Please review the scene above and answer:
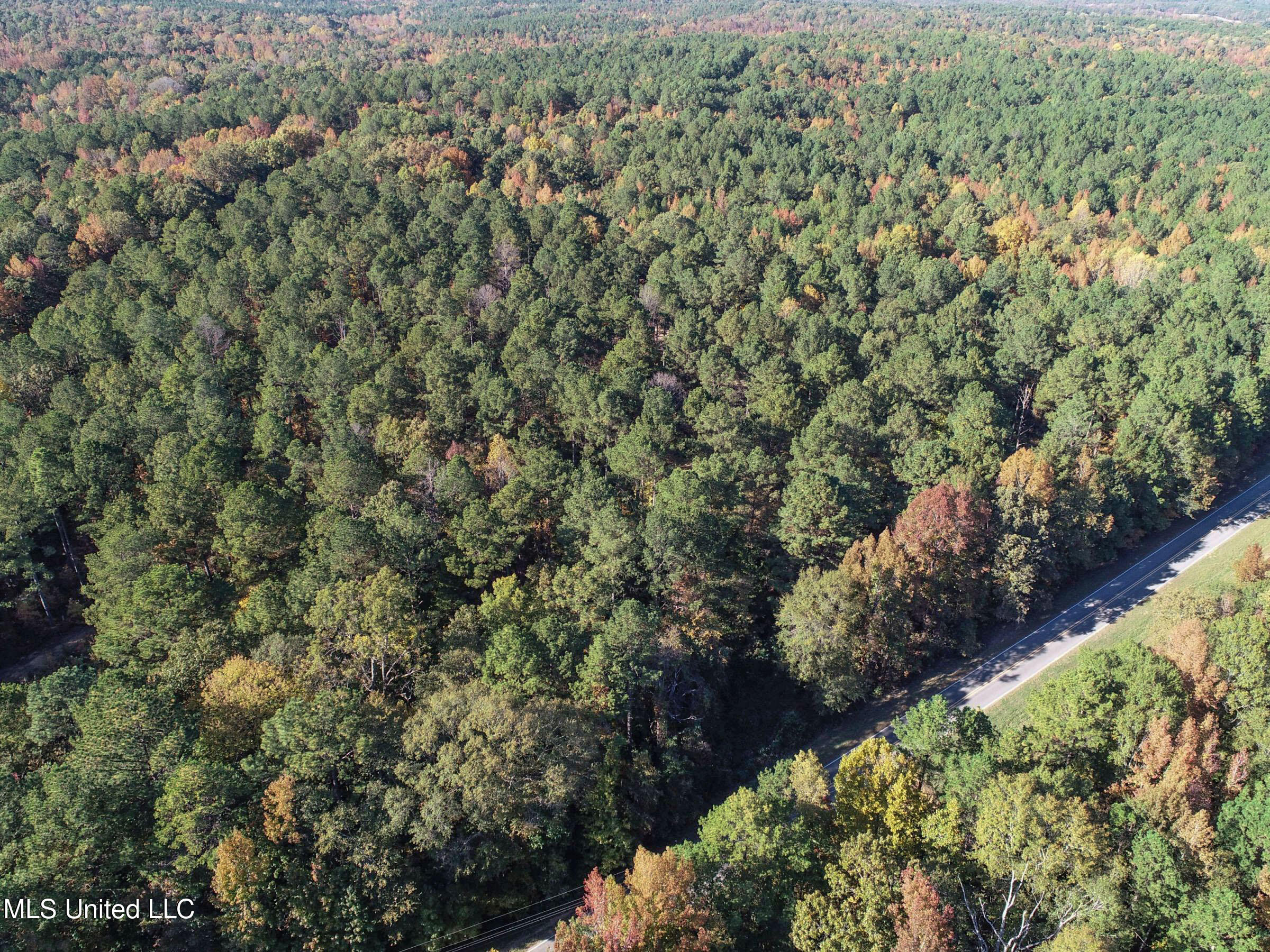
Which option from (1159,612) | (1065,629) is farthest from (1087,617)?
(1159,612)

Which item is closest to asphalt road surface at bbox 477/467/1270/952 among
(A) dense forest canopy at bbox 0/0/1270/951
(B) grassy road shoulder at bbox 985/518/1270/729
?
(B) grassy road shoulder at bbox 985/518/1270/729

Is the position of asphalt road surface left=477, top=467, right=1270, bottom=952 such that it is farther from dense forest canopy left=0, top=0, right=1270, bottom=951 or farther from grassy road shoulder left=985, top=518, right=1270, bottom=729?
dense forest canopy left=0, top=0, right=1270, bottom=951

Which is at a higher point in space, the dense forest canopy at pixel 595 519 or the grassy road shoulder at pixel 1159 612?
the dense forest canopy at pixel 595 519

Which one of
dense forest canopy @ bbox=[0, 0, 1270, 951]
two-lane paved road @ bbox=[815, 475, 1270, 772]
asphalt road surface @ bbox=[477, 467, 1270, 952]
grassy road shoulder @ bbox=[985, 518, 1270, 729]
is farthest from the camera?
two-lane paved road @ bbox=[815, 475, 1270, 772]

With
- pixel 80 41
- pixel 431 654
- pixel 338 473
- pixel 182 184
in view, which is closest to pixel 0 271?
pixel 182 184

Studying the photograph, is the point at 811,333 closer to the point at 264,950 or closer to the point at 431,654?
the point at 431,654

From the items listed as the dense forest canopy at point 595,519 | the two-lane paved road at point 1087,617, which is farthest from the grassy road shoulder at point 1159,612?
the dense forest canopy at point 595,519

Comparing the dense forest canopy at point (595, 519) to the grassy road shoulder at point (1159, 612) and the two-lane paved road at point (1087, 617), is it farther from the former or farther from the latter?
the grassy road shoulder at point (1159, 612)
